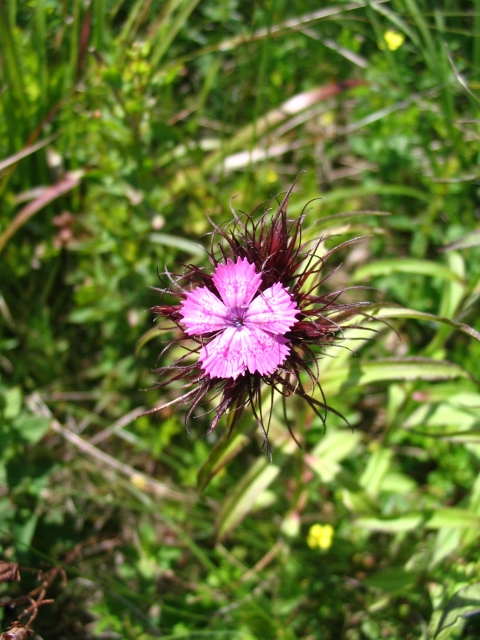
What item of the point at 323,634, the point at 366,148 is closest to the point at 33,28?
the point at 366,148

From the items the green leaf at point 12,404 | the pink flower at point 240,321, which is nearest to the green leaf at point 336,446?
the pink flower at point 240,321

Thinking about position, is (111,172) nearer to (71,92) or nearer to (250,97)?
(71,92)

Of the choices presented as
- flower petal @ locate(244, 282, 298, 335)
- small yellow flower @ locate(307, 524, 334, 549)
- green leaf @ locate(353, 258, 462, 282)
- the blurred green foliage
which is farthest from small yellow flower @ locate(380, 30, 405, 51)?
small yellow flower @ locate(307, 524, 334, 549)

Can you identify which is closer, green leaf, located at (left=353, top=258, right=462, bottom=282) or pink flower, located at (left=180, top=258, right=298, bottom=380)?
pink flower, located at (left=180, top=258, right=298, bottom=380)

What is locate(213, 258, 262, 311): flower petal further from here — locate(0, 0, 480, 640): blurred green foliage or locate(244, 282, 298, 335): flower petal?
locate(0, 0, 480, 640): blurred green foliage

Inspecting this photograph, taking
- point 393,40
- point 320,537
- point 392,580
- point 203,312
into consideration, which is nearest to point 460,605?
point 392,580

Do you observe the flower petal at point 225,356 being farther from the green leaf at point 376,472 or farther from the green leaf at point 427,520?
A: the green leaf at point 376,472
